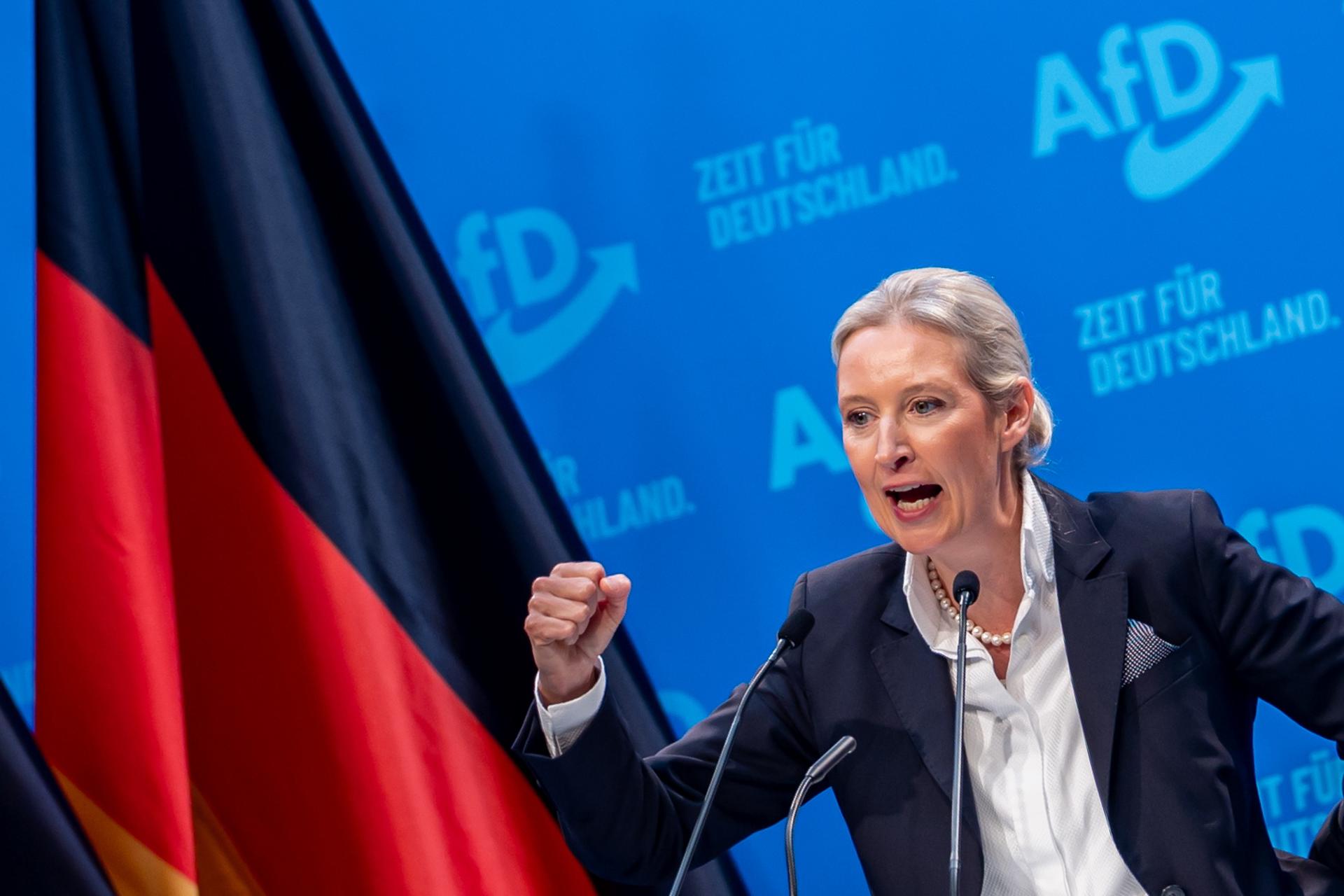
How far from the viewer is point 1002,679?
6.23ft

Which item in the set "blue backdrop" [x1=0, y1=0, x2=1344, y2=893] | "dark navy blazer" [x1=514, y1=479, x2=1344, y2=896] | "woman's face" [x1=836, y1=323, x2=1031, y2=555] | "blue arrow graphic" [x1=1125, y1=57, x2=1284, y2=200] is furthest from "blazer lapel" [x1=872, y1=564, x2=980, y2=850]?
"blue arrow graphic" [x1=1125, y1=57, x2=1284, y2=200]

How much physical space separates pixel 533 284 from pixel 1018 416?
1.03 m

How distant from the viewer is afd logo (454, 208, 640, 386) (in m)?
2.60

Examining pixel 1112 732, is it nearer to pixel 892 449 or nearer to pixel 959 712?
pixel 959 712

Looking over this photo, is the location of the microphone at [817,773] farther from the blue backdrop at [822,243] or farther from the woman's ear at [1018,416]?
the blue backdrop at [822,243]

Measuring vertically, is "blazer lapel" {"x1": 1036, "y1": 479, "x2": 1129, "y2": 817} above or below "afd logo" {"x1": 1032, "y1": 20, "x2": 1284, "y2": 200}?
below

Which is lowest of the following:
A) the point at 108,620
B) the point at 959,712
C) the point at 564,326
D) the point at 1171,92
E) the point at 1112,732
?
the point at 1112,732

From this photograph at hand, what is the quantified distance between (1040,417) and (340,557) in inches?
38.7

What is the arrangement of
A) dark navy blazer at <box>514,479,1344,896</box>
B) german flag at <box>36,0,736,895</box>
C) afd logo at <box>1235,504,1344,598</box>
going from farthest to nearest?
1. afd logo at <box>1235,504,1344,598</box>
2. german flag at <box>36,0,736,895</box>
3. dark navy blazer at <box>514,479,1344,896</box>

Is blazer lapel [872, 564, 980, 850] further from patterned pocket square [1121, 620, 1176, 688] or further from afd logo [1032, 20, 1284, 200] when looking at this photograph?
afd logo [1032, 20, 1284, 200]

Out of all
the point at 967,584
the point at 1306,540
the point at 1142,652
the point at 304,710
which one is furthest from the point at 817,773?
the point at 1306,540

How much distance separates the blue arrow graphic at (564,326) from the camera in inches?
102

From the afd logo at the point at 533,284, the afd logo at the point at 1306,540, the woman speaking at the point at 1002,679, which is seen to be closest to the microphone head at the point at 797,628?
the woman speaking at the point at 1002,679

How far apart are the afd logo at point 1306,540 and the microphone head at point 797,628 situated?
1.27 m
